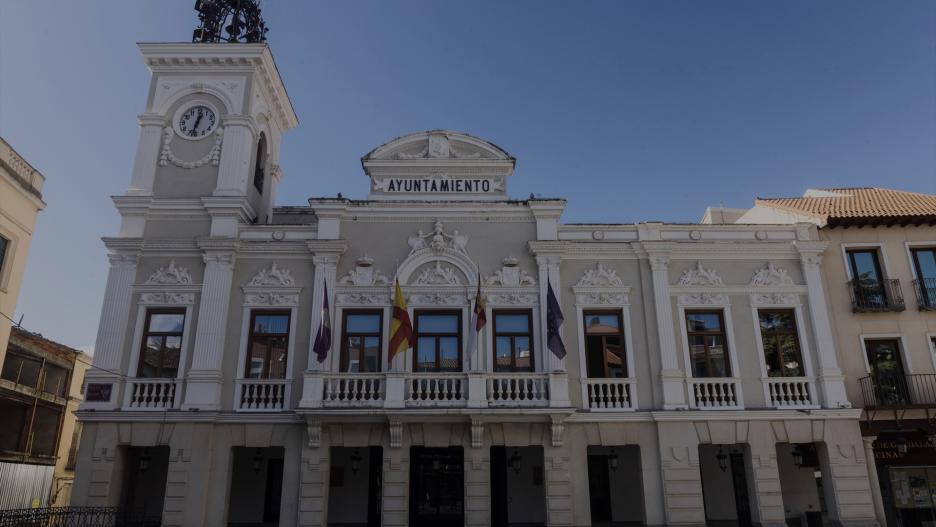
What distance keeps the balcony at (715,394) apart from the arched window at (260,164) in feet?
46.8

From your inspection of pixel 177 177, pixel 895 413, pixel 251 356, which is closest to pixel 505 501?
pixel 251 356

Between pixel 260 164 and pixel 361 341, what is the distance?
756 centimetres

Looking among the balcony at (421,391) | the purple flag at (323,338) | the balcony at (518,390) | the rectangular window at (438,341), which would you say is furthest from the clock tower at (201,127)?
the balcony at (518,390)

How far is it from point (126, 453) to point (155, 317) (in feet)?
11.6

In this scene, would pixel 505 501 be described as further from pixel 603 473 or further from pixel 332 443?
Answer: pixel 332 443

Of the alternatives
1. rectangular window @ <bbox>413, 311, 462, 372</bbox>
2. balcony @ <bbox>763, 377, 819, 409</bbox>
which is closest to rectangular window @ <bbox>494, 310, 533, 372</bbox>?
rectangular window @ <bbox>413, 311, 462, 372</bbox>

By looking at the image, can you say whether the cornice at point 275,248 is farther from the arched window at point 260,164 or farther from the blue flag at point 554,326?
the blue flag at point 554,326

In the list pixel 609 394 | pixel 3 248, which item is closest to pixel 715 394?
pixel 609 394

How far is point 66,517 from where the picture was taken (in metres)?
14.8

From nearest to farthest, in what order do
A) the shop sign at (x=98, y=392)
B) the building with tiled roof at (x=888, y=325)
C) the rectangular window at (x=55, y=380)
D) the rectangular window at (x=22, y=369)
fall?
the shop sign at (x=98, y=392) → the building with tiled roof at (x=888, y=325) → the rectangular window at (x=22, y=369) → the rectangular window at (x=55, y=380)

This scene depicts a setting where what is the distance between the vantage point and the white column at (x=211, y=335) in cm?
1634

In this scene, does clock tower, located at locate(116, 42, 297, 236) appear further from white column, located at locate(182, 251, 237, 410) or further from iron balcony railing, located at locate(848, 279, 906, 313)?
iron balcony railing, located at locate(848, 279, 906, 313)

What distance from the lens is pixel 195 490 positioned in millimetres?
15594

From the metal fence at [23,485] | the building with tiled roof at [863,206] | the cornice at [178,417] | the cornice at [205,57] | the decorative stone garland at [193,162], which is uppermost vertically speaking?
the cornice at [205,57]
